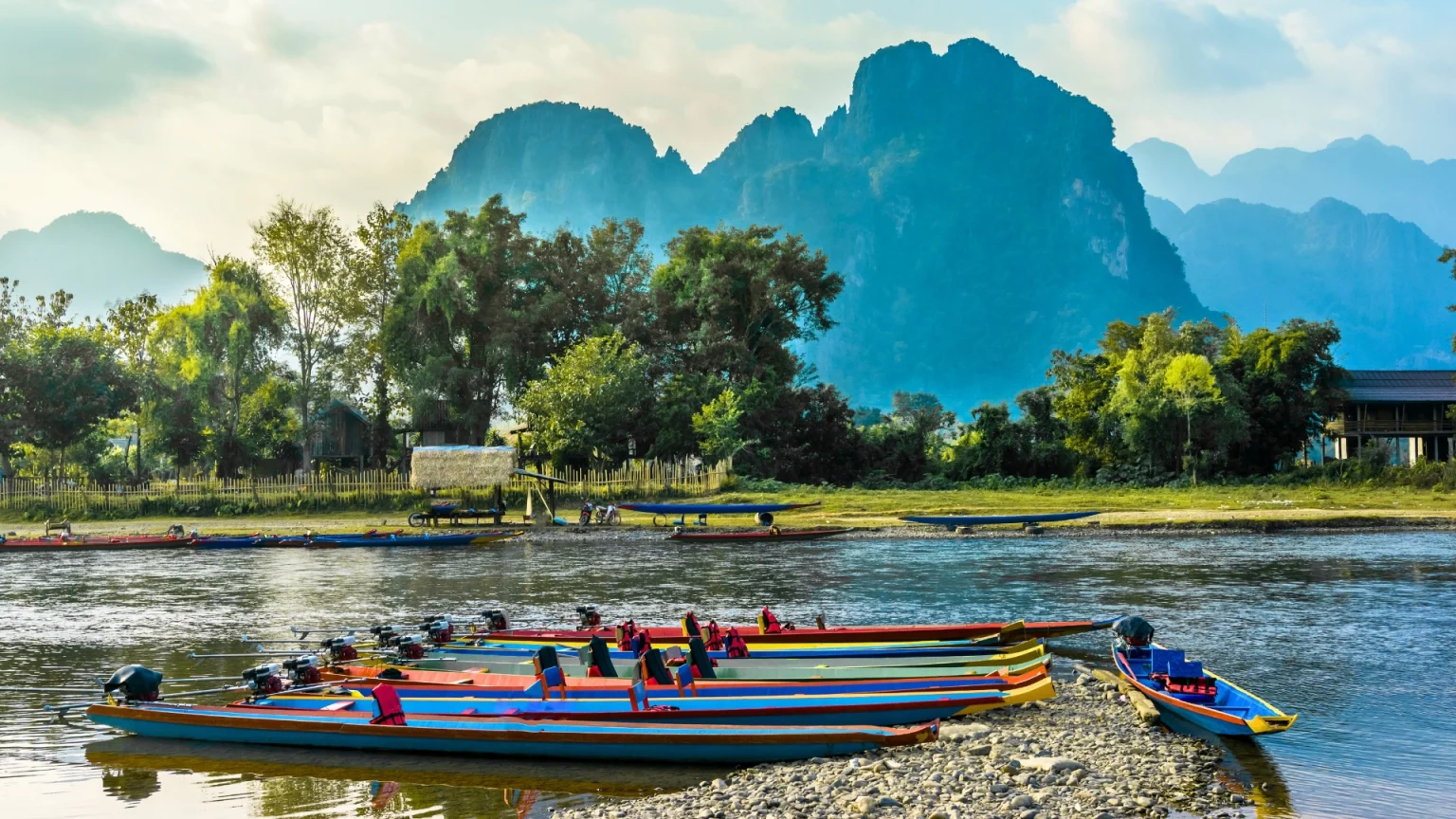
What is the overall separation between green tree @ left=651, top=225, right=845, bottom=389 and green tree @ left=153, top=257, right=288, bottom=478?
831 inches

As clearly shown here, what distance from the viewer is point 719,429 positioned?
56.4 metres

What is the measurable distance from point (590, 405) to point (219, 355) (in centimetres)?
1974

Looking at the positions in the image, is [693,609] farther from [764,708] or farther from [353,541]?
[353,541]

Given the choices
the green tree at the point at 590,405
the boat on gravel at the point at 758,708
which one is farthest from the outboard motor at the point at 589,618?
the green tree at the point at 590,405

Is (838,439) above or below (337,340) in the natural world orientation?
below

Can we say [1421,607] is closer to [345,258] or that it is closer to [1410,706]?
[1410,706]

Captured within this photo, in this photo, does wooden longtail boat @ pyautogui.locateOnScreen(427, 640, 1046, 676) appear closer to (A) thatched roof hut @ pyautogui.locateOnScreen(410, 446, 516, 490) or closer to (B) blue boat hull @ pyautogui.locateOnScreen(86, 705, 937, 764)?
(B) blue boat hull @ pyautogui.locateOnScreen(86, 705, 937, 764)

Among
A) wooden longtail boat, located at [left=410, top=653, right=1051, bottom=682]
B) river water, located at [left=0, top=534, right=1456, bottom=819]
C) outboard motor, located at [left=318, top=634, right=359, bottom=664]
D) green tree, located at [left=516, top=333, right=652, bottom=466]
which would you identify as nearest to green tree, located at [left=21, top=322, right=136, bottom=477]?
river water, located at [left=0, top=534, right=1456, bottom=819]

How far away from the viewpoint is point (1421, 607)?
A: 22.9 meters

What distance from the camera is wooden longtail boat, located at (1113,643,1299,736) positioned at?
488 inches

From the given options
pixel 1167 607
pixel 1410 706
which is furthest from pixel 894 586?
pixel 1410 706

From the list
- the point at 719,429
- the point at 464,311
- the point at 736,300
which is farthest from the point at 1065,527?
the point at 464,311

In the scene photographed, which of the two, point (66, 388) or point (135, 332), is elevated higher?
point (135, 332)

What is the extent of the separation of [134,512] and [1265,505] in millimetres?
51482
